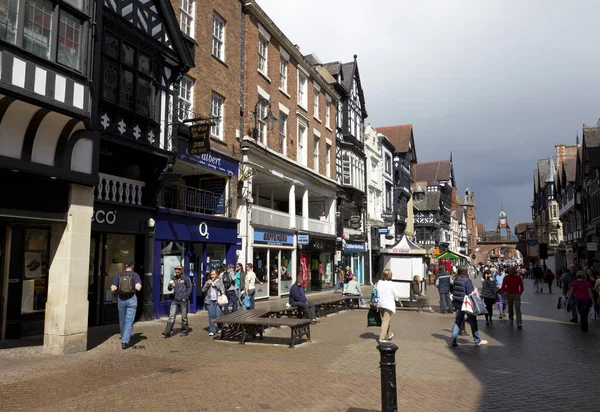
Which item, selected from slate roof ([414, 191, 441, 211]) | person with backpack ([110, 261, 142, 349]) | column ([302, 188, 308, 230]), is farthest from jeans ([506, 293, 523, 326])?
slate roof ([414, 191, 441, 211])

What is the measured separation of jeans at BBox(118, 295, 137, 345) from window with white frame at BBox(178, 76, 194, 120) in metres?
7.73

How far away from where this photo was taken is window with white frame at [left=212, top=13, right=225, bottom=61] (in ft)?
60.7

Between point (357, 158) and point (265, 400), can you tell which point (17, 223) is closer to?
point (265, 400)

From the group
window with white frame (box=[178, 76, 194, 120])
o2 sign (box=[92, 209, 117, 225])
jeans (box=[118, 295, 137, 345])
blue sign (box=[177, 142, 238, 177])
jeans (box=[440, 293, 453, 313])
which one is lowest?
jeans (box=[440, 293, 453, 313])

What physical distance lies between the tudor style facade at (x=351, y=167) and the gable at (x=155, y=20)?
17.6m

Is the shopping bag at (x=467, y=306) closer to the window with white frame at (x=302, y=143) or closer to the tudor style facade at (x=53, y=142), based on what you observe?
the tudor style facade at (x=53, y=142)

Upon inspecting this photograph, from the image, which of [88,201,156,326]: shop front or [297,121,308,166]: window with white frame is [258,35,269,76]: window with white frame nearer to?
[297,121,308,166]: window with white frame

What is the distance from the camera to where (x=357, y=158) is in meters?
34.2

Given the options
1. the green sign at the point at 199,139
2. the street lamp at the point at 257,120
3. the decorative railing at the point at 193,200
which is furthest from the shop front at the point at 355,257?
the green sign at the point at 199,139

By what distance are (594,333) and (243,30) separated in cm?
1691

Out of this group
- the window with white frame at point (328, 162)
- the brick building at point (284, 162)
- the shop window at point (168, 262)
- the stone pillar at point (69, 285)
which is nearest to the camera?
the stone pillar at point (69, 285)

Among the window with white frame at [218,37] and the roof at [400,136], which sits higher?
the roof at [400,136]

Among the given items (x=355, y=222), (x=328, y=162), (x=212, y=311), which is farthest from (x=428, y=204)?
(x=212, y=311)

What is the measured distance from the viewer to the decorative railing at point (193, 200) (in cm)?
1674
